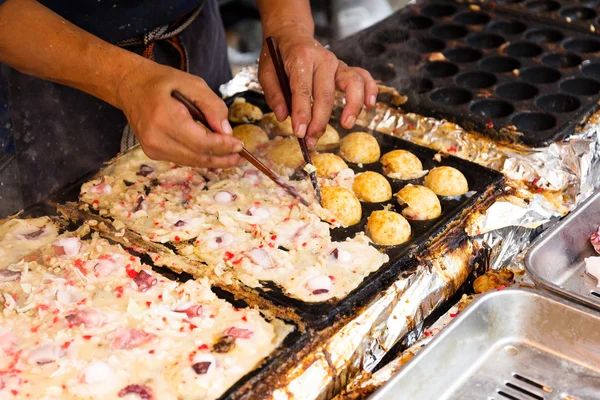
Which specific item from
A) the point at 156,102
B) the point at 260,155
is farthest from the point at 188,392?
the point at 260,155

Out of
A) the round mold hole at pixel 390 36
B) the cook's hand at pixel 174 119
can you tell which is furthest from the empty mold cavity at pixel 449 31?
the cook's hand at pixel 174 119

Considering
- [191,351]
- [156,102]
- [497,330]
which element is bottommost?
[497,330]

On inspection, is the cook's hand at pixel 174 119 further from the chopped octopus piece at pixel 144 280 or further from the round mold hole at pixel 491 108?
the round mold hole at pixel 491 108

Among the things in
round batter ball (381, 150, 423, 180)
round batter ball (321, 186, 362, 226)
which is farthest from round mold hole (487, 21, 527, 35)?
round batter ball (321, 186, 362, 226)

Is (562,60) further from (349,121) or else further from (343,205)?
(343,205)

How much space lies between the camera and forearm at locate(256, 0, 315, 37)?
337cm

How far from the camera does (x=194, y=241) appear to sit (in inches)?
111

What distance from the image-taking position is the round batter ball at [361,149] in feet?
10.9

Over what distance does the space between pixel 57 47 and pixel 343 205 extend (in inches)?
50.3

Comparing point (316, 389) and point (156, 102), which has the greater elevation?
point (156, 102)

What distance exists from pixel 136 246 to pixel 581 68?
271cm

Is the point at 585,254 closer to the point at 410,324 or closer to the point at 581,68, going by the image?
the point at 410,324

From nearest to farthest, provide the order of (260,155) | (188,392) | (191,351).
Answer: (188,392), (191,351), (260,155)

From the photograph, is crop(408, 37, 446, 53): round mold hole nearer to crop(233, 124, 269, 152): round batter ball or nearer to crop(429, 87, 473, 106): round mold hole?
crop(429, 87, 473, 106): round mold hole
